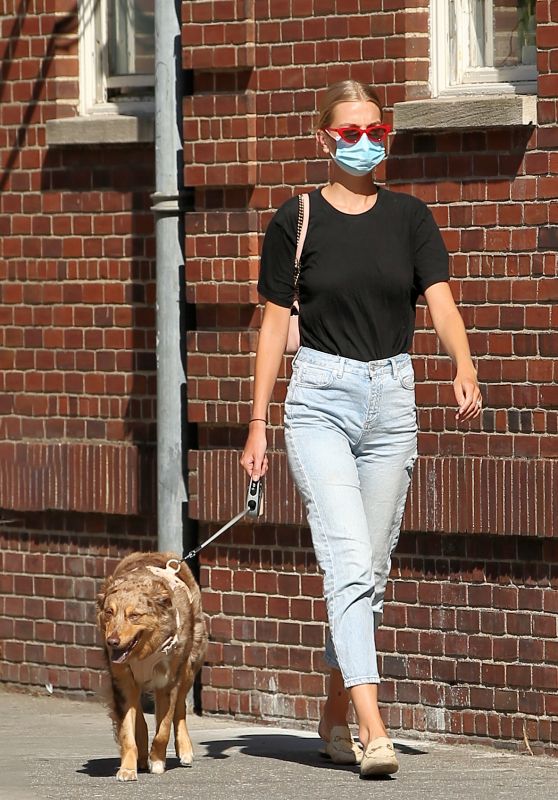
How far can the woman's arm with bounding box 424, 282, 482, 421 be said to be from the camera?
21.8 ft

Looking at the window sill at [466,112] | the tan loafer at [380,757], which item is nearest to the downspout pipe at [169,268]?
the window sill at [466,112]

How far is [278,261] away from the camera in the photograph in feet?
22.4

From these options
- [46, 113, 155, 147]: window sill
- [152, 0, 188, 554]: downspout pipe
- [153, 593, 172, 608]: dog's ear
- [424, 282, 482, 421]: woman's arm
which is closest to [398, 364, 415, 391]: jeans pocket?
[424, 282, 482, 421]: woman's arm

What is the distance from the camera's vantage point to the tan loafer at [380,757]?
21.7 ft

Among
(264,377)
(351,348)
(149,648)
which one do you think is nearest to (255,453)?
(264,377)

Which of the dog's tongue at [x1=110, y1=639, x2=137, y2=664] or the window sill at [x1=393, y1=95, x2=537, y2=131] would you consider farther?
the window sill at [x1=393, y1=95, x2=537, y2=131]

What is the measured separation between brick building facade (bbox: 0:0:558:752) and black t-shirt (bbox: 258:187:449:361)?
1383 mm

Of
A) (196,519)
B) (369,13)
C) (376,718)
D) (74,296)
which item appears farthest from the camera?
(74,296)

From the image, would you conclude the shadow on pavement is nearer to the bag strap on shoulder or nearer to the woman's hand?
the woman's hand

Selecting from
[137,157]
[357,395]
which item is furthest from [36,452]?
[357,395]

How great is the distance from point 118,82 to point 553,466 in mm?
3358

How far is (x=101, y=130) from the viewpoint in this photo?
970 cm

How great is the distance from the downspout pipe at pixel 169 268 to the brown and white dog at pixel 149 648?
1813mm

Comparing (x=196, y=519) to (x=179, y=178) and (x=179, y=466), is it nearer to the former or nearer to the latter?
(x=179, y=466)
